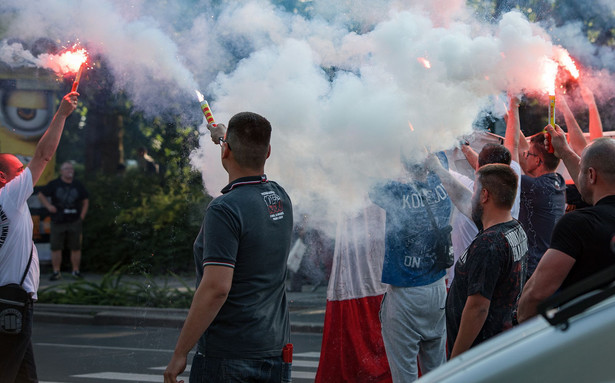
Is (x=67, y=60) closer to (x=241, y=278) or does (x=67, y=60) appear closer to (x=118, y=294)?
(x=241, y=278)

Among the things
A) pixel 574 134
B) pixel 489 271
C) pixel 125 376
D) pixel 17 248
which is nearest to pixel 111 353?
pixel 125 376

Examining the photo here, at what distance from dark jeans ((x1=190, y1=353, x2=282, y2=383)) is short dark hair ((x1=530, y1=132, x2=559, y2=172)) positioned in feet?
11.1

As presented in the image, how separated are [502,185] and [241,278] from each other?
4.79 ft

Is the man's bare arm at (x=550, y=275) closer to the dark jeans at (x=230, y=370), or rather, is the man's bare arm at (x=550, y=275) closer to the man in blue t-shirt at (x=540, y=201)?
the dark jeans at (x=230, y=370)

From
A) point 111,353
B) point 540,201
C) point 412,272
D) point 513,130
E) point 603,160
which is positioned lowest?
point 111,353

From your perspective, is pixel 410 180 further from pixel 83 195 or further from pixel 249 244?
pixel 83 195

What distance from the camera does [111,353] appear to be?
8.87 m

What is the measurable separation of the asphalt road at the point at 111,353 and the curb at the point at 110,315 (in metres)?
0.18

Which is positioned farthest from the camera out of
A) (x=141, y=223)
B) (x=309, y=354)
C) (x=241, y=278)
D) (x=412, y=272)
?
(x=141, y=223)

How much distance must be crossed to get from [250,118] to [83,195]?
456 inches

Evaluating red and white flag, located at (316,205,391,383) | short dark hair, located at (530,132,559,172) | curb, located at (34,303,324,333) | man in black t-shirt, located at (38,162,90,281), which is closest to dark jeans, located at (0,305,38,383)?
red and white flag, located at (316,205,391,383)

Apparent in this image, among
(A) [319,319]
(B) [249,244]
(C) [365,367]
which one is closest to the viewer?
(B) [249,244]

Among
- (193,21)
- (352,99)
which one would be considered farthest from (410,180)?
(193,21)

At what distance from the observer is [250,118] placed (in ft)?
12.0
